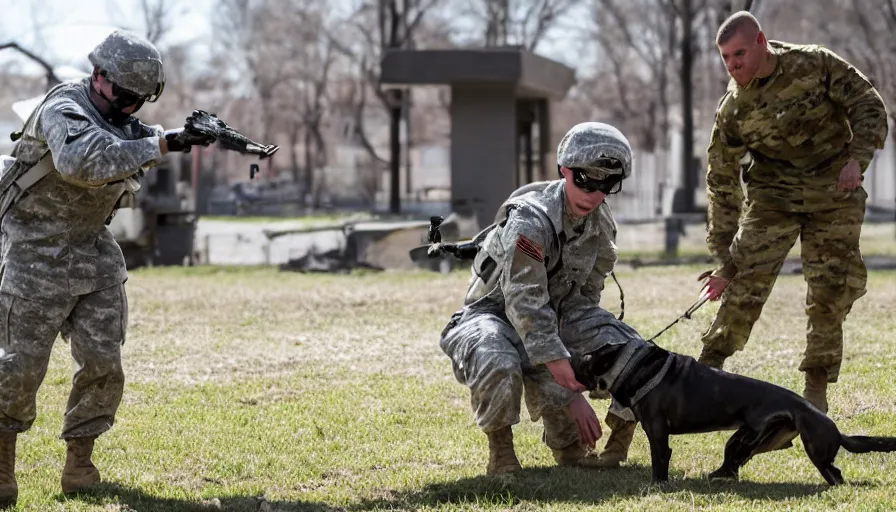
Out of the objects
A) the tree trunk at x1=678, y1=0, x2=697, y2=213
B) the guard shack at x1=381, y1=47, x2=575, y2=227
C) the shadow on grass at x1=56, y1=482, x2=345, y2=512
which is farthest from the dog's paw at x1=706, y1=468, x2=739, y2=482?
the tree trunk at x1=678, y1=0, x2=697, y2=213

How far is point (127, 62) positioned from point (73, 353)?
120 centimetres

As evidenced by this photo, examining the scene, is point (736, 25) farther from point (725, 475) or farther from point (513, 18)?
point (513, 18)

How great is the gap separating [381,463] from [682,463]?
1.36 meters

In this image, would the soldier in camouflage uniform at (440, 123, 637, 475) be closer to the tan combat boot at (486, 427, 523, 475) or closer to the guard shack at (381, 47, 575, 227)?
the tan combat boot at (486, 427, 523, 475)

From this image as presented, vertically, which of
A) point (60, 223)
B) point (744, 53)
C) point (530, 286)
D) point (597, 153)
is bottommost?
point (530, 286)

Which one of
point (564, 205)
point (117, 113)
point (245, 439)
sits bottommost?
point (245, 439)

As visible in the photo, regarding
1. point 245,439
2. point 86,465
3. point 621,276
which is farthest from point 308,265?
point 86,465

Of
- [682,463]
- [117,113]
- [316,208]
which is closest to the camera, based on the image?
[117,113]

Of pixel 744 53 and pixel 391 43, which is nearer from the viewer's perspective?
pixel 744 53

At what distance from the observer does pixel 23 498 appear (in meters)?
4.94

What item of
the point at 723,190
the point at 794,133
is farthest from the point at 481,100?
the point at 794,133

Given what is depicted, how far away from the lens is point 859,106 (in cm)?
592

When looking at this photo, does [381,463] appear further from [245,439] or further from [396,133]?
[396,133]

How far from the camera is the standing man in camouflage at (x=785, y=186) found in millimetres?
5996
